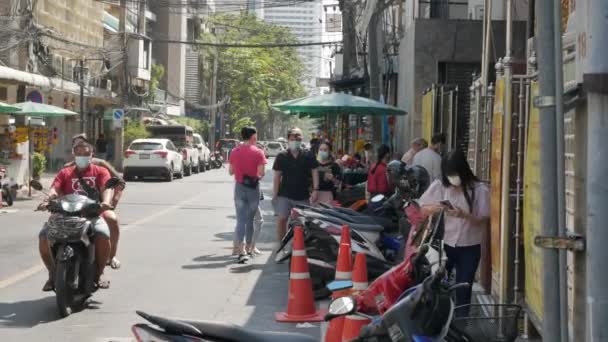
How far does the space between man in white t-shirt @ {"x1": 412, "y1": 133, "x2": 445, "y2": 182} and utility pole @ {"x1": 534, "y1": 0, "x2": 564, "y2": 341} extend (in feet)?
28.4

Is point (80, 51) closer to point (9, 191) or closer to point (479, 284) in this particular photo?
point (9, 191)

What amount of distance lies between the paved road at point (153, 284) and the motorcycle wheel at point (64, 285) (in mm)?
105

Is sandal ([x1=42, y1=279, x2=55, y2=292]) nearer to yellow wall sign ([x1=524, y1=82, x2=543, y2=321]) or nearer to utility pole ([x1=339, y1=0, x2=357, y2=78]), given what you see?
yellow wall sign ([x1=524, y1=82, x2=543, y2=321])

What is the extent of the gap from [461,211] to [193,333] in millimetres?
3923

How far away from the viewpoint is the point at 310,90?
108875 mm

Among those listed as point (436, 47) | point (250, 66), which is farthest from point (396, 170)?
point (250, 66)

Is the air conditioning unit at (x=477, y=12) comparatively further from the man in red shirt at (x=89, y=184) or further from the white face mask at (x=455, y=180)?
the white face mask at (x=455, y=180)

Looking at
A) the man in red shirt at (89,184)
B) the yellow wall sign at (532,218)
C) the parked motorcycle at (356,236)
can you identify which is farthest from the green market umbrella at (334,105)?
the yellow wall sign at (532,218)

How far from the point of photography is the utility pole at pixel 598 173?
354 cm

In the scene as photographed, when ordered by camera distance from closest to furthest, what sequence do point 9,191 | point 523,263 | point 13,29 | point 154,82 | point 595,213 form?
point 595,213 < point 523,263 < point 9,191 < point 13,29 < point 154,82

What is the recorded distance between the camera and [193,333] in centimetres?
380

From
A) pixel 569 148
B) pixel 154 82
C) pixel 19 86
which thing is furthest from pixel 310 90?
pixel 569 148

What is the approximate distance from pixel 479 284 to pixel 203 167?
36353 millimetres

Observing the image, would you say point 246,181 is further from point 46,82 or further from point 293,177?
point 46,82
